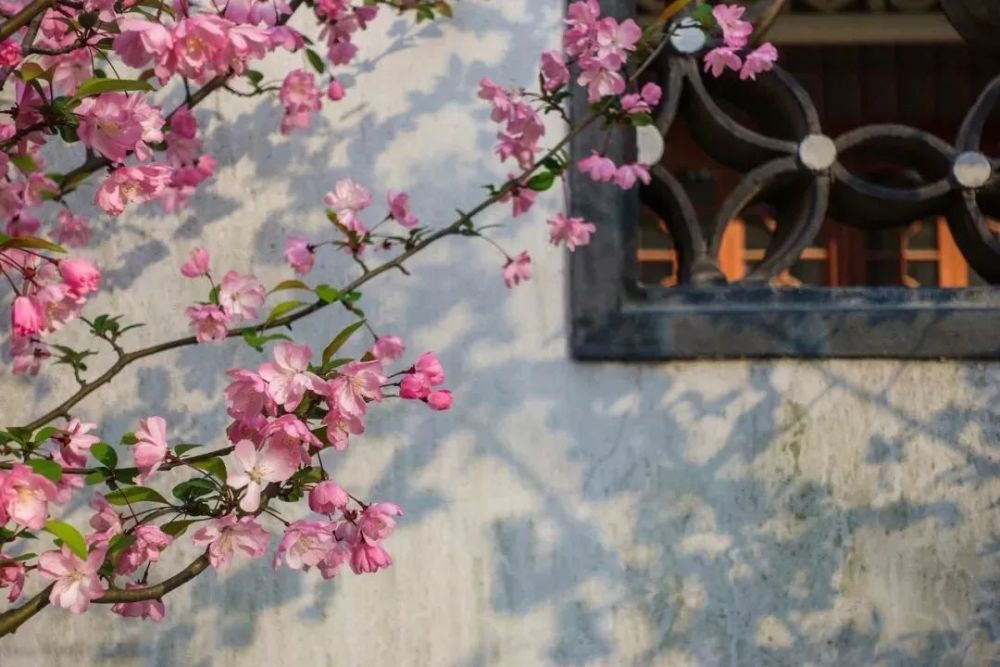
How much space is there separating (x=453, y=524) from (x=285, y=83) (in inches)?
43.4

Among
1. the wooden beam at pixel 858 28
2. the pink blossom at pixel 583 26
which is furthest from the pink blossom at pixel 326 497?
the wooden beam at pixel 858 28

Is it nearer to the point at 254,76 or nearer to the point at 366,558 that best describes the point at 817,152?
the point at 254,76

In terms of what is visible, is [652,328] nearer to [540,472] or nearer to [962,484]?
[540,472]

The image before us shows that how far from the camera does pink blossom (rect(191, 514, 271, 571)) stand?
1.98 m

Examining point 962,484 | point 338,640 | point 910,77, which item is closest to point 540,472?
point 338,640

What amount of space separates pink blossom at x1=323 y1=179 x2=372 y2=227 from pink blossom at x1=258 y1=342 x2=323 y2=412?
0.77 metres

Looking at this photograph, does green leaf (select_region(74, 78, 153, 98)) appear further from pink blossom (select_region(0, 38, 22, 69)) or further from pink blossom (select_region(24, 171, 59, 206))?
pink blossom (select_region(24, 171, 59, 206))

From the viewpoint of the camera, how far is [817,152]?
315cm

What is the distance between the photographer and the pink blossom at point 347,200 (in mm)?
2656

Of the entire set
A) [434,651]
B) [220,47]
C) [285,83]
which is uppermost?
[285,83]

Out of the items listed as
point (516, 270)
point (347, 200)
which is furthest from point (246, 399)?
point (516, 270)

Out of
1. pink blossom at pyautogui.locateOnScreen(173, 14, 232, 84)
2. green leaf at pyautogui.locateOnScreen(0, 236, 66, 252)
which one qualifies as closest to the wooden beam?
pink blossom at pyautogui.locateOnScreen(173, 14, 232, 84)

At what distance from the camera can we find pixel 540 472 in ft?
9.98

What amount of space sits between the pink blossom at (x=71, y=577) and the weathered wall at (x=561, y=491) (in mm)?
1109
